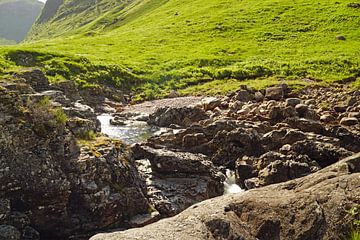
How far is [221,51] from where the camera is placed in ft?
253

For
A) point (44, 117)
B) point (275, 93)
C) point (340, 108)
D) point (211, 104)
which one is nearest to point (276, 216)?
point (44, 117)

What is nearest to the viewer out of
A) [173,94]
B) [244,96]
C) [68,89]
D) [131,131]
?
[131,131]

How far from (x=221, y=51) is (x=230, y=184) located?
5361cm

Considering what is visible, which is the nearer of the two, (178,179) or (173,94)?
(178,179)

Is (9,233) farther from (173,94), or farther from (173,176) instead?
(173,94)

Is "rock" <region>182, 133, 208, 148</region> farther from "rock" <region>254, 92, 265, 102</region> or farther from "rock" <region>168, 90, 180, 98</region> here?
"rock" <region>168, 90, 180, 98</region>

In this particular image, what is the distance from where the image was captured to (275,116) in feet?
124

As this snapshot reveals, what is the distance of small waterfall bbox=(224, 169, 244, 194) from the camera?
25094 mm

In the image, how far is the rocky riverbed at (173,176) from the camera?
11391 mm

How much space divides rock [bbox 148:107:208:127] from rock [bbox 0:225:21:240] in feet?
84.5

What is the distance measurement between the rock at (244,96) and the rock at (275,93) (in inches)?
69.0

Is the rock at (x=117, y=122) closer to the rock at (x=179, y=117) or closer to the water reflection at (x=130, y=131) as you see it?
the water reflection at (x=130, y=131)

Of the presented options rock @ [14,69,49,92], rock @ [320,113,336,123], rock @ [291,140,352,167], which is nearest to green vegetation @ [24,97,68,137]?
rock @ [291,140,352,167]

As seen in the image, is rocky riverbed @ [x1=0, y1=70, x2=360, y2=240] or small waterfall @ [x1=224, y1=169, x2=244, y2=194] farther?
small waterfall @ [x1=224, y1=169, x2=244, y2=194]
